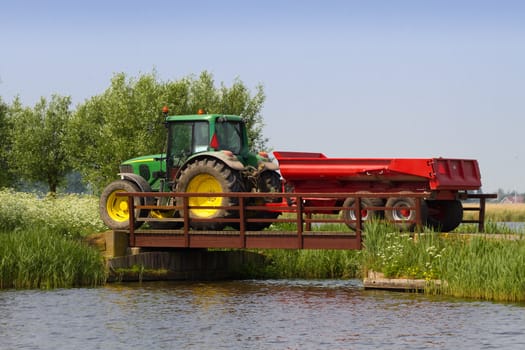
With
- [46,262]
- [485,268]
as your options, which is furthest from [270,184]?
[485,268]

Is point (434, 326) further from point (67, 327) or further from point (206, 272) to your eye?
point (206, 272)

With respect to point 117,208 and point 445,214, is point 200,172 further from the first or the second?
point 445,214

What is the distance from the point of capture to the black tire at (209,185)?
25.3 meters

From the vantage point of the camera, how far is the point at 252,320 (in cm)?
1975

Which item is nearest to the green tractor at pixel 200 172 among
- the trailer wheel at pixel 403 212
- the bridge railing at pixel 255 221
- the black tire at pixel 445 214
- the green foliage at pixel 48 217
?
the bridge railing at pixel 255 221

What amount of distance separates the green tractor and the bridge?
268mm

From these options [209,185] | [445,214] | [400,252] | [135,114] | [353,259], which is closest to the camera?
[400,252]

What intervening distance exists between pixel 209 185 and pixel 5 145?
3704cm

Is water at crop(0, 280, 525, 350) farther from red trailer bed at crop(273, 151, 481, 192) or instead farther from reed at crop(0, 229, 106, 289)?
red trailer bed at crop(273, 151, 481, 192)

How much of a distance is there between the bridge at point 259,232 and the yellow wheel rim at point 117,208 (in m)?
0.60

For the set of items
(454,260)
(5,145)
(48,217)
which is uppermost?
(5,145)

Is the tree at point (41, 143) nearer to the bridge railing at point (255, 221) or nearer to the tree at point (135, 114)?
the tree at point (135, 114)

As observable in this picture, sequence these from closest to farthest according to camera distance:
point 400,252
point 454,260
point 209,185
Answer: point 454,260
point 400,252
point 209,185

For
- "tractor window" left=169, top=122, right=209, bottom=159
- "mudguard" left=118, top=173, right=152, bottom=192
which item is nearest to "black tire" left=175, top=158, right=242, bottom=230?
"tractor window" left=169, top=122, right=209, bottom=159
